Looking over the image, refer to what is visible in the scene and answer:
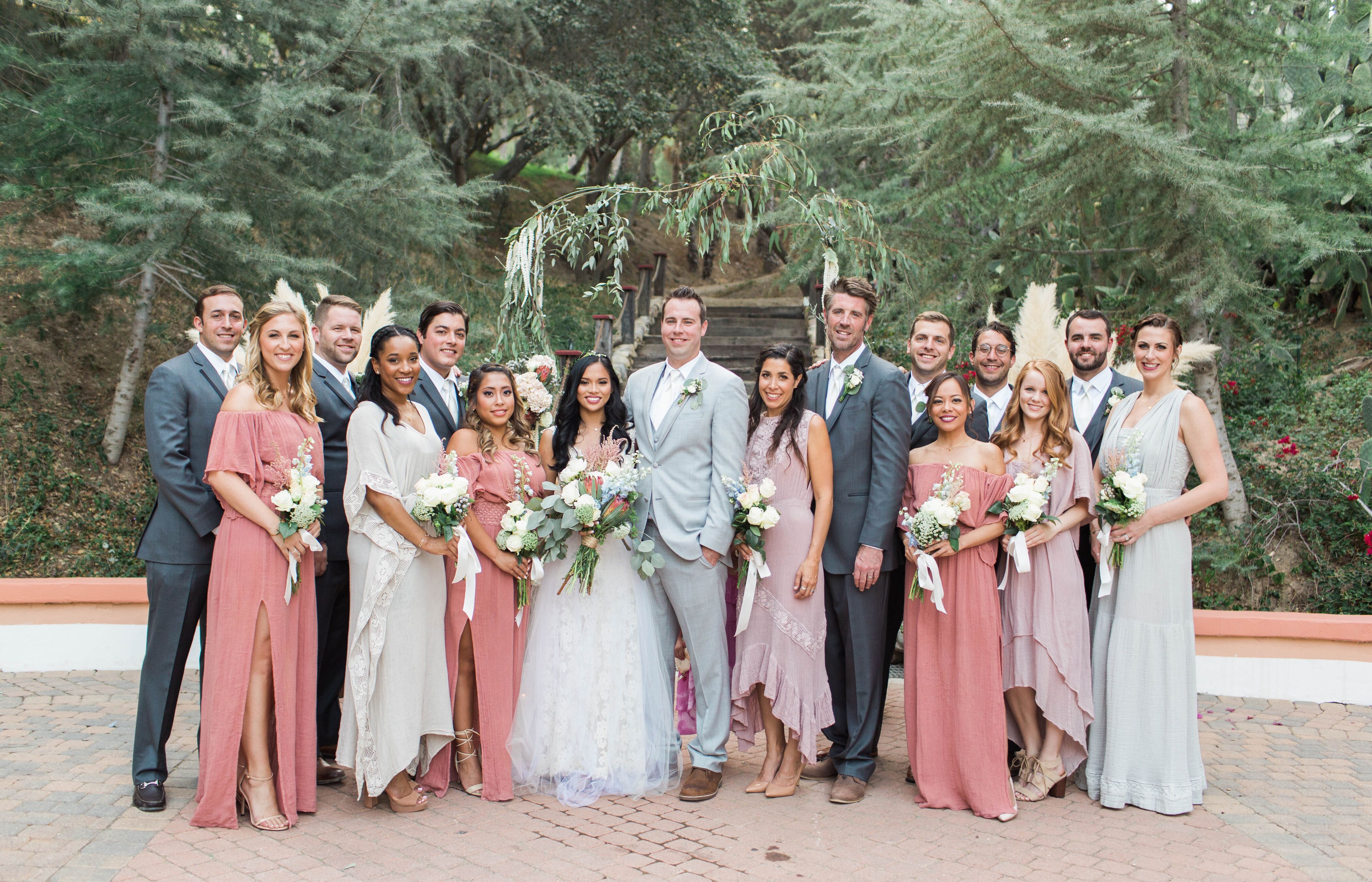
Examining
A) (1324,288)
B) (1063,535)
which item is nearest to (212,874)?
(1063,535)

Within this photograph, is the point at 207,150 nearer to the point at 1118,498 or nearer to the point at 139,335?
the point at 139,335

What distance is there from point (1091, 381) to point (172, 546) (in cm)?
475

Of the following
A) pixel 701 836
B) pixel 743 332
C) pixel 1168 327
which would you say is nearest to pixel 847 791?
pixel 701 836

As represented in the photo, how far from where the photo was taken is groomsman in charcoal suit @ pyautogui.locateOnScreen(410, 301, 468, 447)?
5121 millimetres

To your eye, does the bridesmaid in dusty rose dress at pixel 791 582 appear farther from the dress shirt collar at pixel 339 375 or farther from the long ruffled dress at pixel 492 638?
the dress shirt collar at pixel 339 375

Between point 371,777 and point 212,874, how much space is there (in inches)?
30.3

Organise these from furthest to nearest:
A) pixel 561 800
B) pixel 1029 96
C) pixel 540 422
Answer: pixel 1029 96 < pixel 540 422 < pixel 561 800

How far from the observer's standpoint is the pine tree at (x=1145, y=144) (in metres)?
7.30

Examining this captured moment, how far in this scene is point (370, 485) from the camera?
4.31 meters

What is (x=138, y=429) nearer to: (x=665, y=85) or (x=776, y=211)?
(x=776, y=211)

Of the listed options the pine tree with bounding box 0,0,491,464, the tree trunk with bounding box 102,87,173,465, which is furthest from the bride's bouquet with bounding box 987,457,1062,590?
the tree trunk with bounding box 102,87,173,465

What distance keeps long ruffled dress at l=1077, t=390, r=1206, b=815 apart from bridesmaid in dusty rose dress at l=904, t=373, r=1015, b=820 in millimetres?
537

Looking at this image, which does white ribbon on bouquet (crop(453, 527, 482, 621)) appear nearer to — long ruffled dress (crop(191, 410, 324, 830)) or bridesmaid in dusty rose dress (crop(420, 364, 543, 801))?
bridesmaid in dusty rose dress (crop(420, 364, 543, 801))

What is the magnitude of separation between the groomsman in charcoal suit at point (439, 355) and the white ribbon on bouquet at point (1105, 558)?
10.7 ft
